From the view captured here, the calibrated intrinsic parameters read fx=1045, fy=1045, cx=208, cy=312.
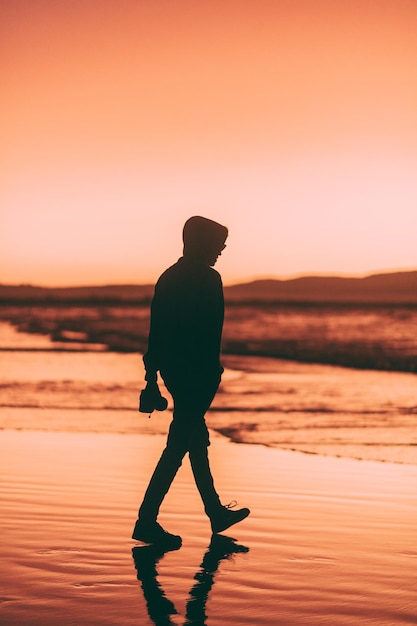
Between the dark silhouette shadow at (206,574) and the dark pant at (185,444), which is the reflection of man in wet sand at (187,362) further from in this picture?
the dark silhouette shadow at (206,574)

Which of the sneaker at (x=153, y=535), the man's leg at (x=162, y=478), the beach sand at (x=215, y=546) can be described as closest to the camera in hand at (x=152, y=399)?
the man's leg at (x=162, y=478)

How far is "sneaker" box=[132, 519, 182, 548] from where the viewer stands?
19.3ft

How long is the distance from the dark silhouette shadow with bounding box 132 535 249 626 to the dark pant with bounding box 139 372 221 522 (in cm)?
28

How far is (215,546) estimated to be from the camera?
5.96 metres

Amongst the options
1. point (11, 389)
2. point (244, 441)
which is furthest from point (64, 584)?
point (11, 389)

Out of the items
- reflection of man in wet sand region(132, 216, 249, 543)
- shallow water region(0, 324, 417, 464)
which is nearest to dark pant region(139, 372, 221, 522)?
reflection of man in wet sand region(132, 216, 249, 543)

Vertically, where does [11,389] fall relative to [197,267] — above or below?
below

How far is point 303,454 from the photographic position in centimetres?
1005

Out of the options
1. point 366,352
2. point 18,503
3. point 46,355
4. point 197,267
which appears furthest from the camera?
point 366,352

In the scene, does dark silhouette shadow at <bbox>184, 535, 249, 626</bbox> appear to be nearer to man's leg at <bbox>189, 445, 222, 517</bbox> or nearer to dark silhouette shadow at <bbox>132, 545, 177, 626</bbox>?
dark silhouette shadow at <bbox>132, 545, 177, 626</bbox>

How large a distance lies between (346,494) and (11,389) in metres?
10.2

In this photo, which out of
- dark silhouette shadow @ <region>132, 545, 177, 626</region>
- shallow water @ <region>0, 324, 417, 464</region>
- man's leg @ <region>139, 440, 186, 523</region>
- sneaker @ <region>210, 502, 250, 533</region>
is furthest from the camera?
shallow water @ <region>0, 324, 417, 464</region>

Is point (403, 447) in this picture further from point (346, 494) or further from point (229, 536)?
point (229, 536)

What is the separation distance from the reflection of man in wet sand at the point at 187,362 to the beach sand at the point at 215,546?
0.40 metres
